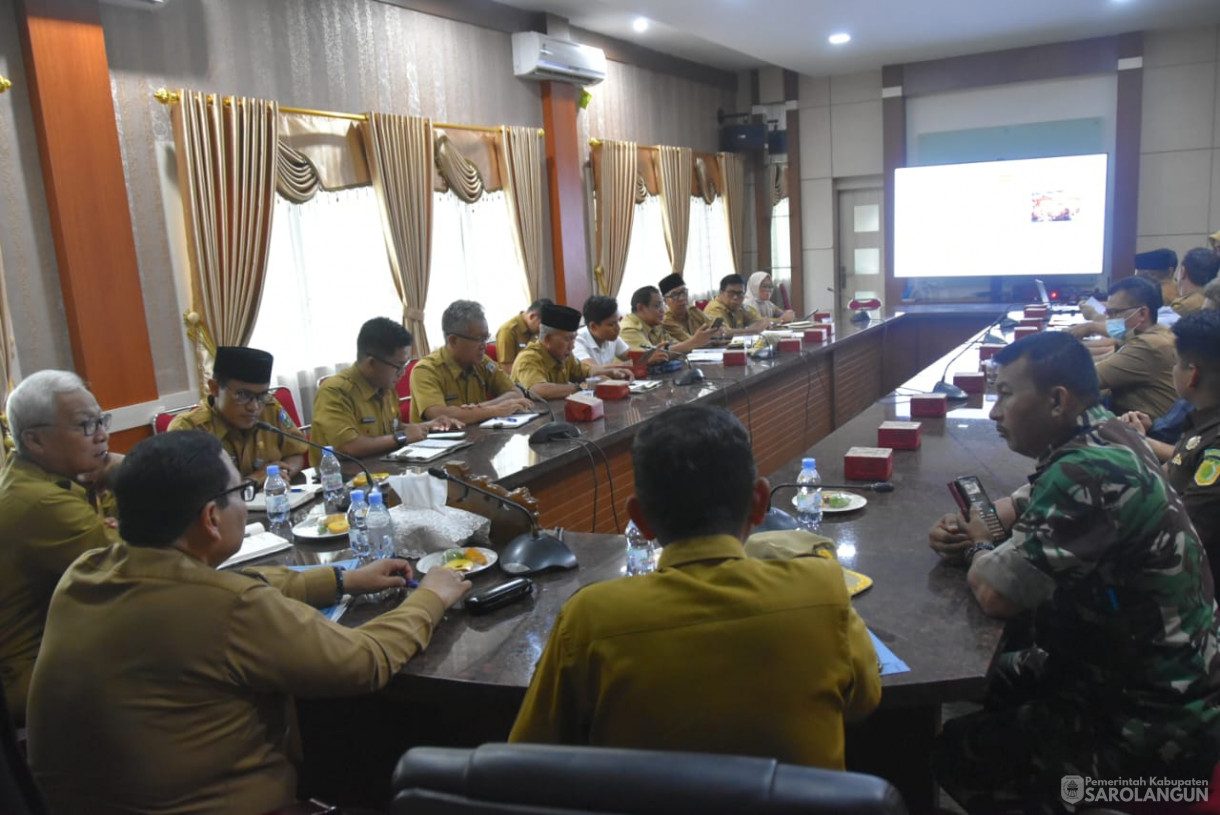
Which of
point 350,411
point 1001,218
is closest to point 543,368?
point 350,411

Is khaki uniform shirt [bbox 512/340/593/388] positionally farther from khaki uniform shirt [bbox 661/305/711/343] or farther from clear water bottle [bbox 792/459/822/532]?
clear water bottle [bbox 792/459/822/532]

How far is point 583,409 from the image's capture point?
341cm

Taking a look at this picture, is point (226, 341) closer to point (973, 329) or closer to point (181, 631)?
point (181, 631)

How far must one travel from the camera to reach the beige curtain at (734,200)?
8664 mm

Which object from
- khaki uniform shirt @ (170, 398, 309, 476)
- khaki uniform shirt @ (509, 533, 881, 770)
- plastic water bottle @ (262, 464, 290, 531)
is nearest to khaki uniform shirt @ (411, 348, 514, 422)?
khaki uniform shirt @ (170, 398, 309, 476)

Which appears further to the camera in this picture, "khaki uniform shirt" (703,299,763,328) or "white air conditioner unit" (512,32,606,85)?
"khaki uniform shirt" (703,299,763,328)

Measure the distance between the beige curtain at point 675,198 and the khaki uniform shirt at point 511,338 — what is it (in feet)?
8.70

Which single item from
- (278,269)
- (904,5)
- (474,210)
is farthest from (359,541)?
(904,5)

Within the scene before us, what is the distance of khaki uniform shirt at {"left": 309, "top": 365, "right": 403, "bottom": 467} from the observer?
3.13 m

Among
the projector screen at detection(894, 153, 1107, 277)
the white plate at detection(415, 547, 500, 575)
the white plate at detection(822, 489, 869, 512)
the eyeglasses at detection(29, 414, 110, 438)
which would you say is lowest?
the white plate at detection(822, 489, 869, 512)

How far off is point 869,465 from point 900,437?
387mm

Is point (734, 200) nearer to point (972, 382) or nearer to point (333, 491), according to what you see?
point (972, 382)

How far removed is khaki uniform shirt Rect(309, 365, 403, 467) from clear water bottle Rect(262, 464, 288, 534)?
2.32 feet

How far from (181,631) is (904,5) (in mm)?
6001
